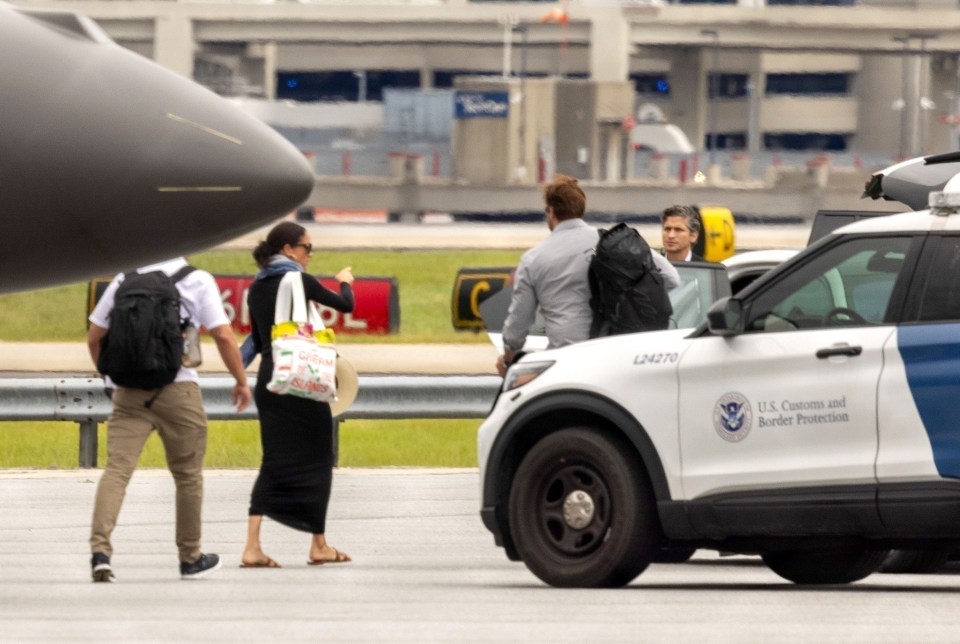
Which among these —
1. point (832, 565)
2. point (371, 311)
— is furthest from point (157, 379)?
point (371, 311)

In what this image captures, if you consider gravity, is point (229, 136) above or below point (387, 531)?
above

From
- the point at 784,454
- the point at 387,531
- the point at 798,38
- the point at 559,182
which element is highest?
the point at 798,38

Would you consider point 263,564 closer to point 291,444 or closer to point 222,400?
point 291,444

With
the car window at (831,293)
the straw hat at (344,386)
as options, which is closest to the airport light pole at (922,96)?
the straw hat at (344,386)

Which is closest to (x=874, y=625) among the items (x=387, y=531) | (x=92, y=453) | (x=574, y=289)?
(x=574, y=289)

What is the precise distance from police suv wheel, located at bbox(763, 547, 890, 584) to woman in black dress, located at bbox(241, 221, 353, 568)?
228cm

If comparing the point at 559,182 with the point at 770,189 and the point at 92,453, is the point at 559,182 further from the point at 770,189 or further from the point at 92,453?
the point at 770,189

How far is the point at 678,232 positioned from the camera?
41.6ft

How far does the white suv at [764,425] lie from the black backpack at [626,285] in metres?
0.57

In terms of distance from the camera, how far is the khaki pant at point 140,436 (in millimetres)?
9938

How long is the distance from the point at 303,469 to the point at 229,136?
182 inches

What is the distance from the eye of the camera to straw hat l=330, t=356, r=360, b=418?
11352 millimetres

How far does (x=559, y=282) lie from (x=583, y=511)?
4.50 feet

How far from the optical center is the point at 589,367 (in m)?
9.73
